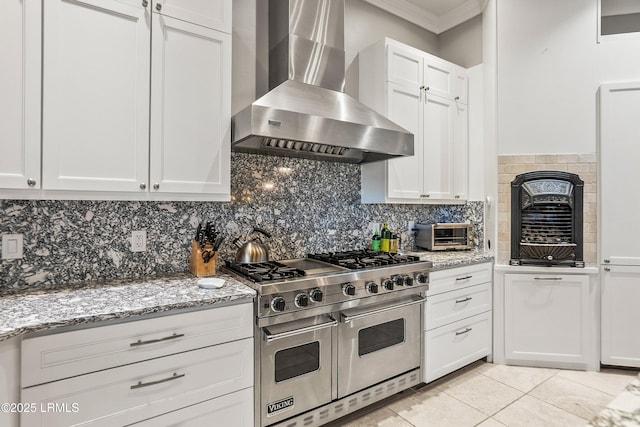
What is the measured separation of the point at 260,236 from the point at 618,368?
3258mm

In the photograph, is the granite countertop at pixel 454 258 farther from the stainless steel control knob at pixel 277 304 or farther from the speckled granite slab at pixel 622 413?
the speckled granite slab at pixel 622 413

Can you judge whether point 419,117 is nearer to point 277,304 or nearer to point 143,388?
point 277,304

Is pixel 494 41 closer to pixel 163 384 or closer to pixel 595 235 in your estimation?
pixel 595 235

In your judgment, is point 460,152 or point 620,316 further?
point 460,152

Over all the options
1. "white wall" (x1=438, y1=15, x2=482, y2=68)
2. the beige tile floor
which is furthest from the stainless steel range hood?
the beige tile floor

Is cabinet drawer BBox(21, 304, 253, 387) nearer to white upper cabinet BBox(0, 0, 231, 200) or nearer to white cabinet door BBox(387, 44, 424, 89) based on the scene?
white upper cabinet BBox(0, 0, 231, 200)

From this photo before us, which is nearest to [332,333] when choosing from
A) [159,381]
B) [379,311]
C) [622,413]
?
[379,311]

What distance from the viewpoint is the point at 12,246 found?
5.61 feet

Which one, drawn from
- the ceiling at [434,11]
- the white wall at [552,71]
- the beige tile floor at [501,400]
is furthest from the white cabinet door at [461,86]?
the beige tile floor at [501,400]

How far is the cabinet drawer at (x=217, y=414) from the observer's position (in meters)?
1.50

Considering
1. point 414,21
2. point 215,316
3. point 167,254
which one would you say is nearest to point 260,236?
point 167,254

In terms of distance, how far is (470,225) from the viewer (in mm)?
3293

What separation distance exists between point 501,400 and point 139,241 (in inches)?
107

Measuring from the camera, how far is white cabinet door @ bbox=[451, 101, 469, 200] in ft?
10.6
